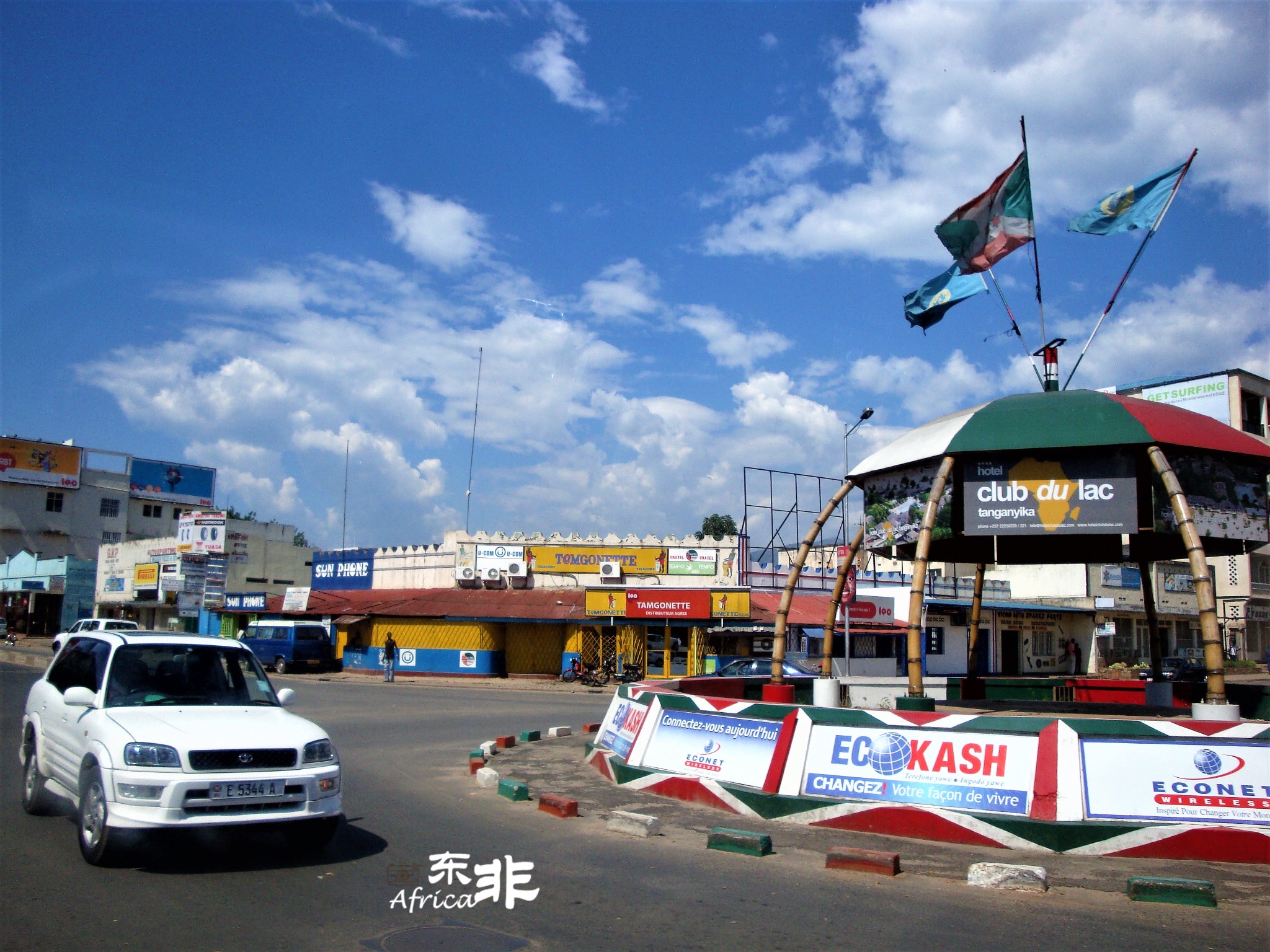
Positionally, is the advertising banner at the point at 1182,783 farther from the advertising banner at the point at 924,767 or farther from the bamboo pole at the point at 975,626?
the bamboo pole at the point at 975,626

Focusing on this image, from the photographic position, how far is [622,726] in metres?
A: 12.3

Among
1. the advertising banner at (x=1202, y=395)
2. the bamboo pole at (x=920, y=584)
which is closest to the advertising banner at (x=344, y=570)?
the bamboo pole at (x=920, y=584)

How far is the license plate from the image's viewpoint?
6707mm

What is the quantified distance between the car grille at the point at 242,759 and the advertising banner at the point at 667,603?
1079 inches

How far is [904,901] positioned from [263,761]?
15.8ft

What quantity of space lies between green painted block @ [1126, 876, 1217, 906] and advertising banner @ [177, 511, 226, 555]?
146 ft

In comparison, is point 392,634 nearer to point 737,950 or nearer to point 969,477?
point 969,477

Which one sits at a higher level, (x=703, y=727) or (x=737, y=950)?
(x=703, y=727)

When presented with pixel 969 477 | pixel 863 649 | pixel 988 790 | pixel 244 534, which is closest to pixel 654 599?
pixel 863 649

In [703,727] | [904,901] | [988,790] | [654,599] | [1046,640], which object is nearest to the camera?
[904,901]

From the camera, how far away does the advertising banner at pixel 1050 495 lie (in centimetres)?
1094

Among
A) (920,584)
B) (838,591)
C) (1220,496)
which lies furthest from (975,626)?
(920,584)

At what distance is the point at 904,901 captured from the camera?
21.7ft

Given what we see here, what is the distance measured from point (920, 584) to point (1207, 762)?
375 cm
